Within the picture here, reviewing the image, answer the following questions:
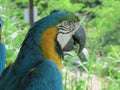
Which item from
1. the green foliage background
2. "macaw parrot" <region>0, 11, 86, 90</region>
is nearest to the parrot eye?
"macaw parrot" <region>0, 11, 86, 90</region>

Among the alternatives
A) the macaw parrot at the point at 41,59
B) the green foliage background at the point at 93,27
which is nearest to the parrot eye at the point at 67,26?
the macaw parrot at the point at 41,59

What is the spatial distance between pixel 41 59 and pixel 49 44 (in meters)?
0.05

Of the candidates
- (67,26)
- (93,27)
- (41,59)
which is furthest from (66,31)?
(93,27)

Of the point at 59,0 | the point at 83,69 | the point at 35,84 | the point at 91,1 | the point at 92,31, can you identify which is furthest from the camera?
the point at 91,1

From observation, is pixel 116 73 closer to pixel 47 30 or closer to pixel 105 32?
pixel 47 30

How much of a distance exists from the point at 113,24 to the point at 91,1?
0.47 meters

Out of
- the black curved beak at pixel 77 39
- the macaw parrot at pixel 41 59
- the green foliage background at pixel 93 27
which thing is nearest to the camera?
the macaw parrot at pixel 41 59

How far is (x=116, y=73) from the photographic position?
6.07 ft

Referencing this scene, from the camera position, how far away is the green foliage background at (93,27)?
1910 mm

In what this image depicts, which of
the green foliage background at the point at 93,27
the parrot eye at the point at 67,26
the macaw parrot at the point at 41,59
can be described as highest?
the parrot eye at the point at 67,26

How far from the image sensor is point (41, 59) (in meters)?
1.09

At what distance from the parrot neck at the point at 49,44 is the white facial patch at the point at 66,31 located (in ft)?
0.09

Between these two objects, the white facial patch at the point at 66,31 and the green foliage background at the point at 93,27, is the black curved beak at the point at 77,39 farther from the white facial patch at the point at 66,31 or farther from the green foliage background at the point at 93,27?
the green foliage background at the point at 93,27

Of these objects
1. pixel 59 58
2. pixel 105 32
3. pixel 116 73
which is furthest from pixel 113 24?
pixel 59 58
